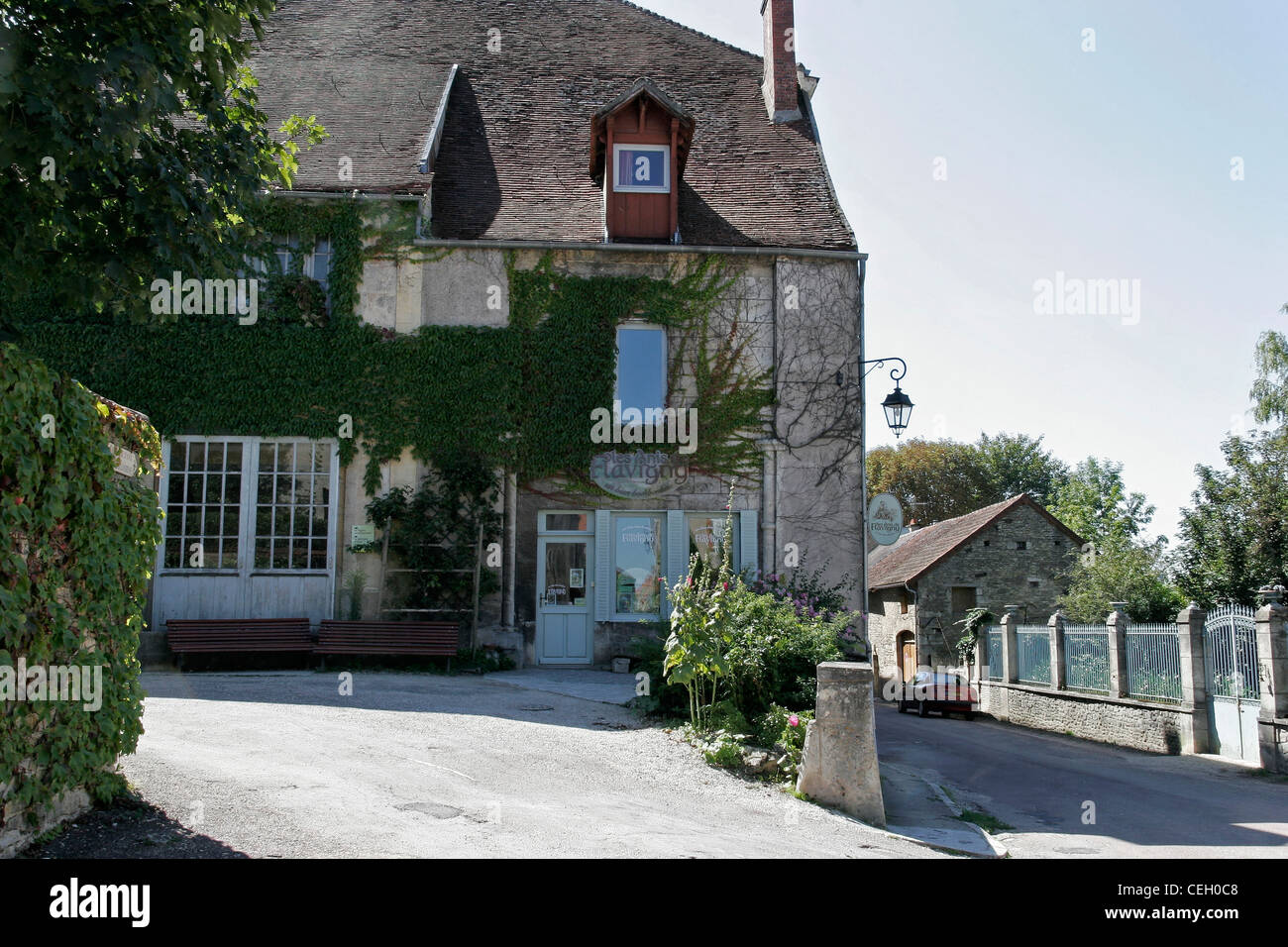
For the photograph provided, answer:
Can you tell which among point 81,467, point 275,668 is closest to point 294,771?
point 81,467

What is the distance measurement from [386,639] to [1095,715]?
1337 centimetres

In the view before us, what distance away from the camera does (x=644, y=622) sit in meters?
15.0

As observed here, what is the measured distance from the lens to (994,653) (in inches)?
973

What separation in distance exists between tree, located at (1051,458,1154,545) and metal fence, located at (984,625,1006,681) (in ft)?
90.6

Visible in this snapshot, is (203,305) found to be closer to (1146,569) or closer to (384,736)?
(384,736)

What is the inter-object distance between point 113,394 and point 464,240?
5.68 metres

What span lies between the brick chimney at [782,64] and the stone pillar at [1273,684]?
11613 mm

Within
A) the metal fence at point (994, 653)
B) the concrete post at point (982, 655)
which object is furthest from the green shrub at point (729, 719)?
the concrete post at point (982, 655)

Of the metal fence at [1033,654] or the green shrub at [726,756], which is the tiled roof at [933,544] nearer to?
the metal fence at [1033,654]

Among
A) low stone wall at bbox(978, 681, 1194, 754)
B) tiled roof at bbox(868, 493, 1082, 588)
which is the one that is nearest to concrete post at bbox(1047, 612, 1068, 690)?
low stone wall at bbox(978, 681, 1194, 754)

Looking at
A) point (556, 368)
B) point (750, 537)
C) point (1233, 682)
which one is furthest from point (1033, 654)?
point (556, 368)

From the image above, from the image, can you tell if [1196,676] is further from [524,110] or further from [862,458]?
[524,110]

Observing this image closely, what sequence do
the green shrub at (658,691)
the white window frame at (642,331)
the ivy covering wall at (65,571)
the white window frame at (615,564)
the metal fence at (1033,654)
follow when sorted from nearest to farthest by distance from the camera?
1. the ivy covering wall at (65,571)
2. the green shrub at (658,691)
3. the white window frame at (615,564)
4. the white window frame at (642,331)
5. the metal fence at (1033,654)

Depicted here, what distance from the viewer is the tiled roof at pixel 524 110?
16266mm
